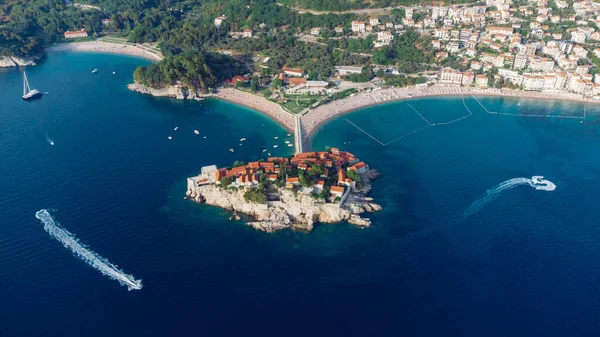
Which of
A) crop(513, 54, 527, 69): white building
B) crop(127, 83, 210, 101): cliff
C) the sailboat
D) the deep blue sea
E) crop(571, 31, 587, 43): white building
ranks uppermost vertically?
crop(571, 31, 587, 43): white building

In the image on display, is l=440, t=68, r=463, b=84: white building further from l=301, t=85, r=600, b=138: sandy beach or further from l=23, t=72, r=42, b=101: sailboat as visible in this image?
l=23, t=72, r=42, b=101: sailboat

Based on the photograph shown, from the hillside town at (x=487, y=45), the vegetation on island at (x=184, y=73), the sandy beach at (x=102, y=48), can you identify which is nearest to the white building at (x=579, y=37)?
the hillside town at (x=487, y=45)

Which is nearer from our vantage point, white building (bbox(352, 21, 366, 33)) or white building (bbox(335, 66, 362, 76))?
white building (bbox(335, 66, 362, 76))

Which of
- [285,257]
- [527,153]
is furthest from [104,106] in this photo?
[527,153]

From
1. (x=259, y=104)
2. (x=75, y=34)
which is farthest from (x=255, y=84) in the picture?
(x=75, y=34)

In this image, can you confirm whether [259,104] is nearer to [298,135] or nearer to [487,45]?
[298,135]

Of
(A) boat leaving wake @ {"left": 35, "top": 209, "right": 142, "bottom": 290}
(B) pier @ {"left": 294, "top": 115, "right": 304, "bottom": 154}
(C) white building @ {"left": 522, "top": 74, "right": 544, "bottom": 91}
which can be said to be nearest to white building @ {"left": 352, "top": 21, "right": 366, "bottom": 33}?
(C) white building @ {"left": 522, "top": 74, "right": 544, "bottom": 91}

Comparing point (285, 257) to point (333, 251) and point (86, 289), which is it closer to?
point (333, 251)
